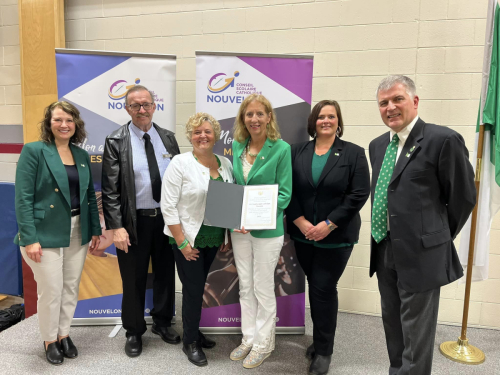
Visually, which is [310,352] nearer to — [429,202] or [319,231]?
[319,231]

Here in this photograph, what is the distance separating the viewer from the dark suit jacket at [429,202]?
156cm

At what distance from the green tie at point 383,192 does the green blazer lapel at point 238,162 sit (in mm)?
837

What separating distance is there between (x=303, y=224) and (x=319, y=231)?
0.12 m

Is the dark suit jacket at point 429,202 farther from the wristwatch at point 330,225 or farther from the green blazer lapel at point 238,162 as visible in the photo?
the green blazer lapel at point 238,162

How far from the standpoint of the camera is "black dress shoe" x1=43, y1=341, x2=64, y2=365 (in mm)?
2371

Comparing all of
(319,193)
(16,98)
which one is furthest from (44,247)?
(16,98)

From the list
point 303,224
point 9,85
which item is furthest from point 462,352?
point 9,85

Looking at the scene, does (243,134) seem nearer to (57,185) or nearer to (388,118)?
(388,118)

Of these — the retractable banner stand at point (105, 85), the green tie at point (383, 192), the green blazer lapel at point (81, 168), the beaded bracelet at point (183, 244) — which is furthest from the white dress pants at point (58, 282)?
the green tie at point (383, 192)

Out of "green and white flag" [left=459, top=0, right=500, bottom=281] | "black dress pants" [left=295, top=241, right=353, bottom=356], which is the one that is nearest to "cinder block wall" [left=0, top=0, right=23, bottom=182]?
"black dress pants" [left=295, top=241, right=353, bottom=356]

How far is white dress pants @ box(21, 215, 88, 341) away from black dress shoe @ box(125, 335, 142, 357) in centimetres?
44

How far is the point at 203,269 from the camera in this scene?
2.34 m

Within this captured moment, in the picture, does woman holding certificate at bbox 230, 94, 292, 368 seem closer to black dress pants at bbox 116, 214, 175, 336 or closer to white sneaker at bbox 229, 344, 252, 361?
white sneaker at bbox 229, 344, 252, 361

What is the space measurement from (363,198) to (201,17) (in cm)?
229
